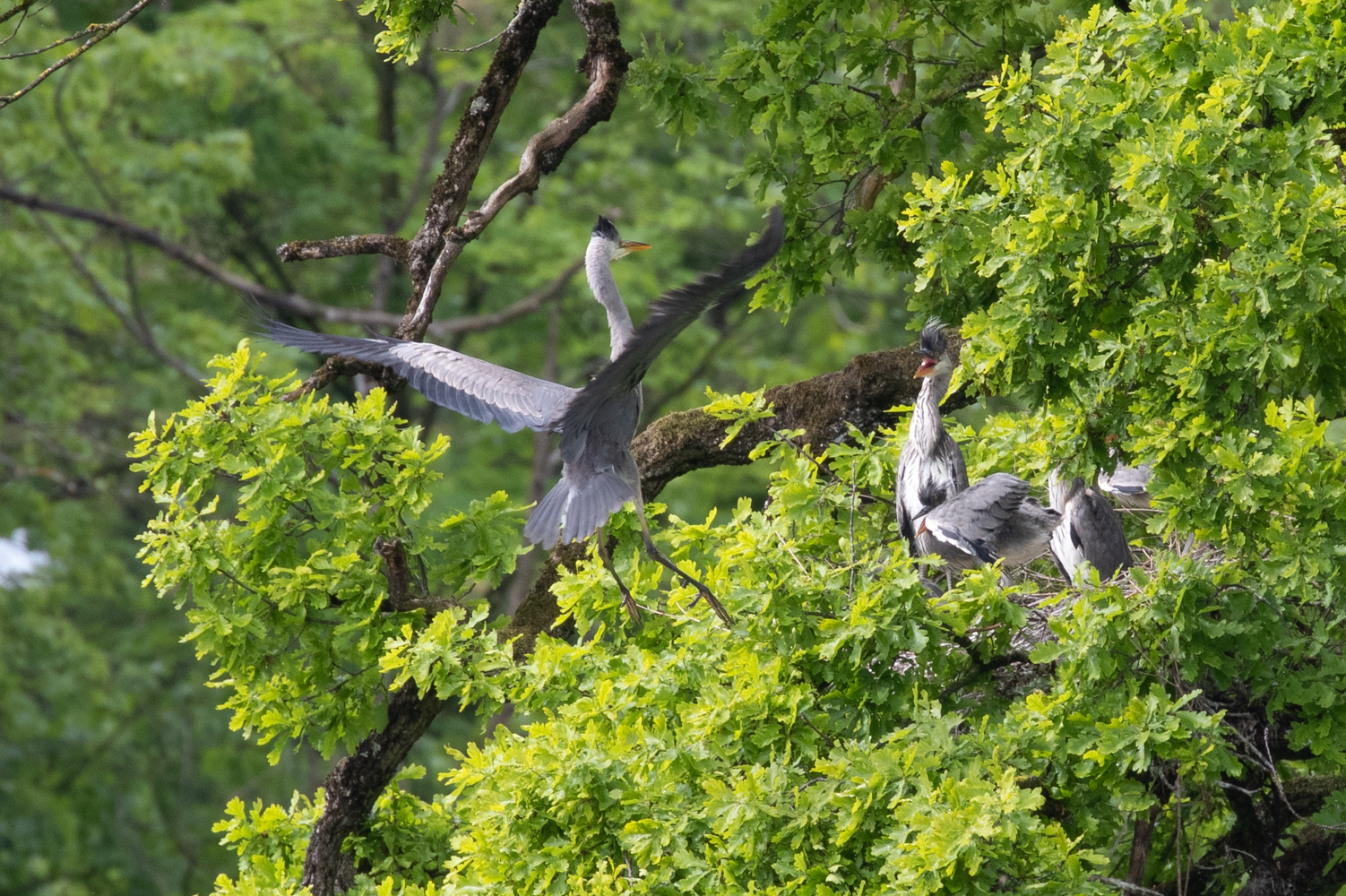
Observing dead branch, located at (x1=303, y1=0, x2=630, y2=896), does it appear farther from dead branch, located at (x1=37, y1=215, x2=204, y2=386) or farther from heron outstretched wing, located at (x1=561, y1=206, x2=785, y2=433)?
dead branch, located at (x1=37, y1=215, x2=204, y2=386)

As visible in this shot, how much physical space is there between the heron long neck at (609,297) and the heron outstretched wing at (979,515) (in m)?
1.39

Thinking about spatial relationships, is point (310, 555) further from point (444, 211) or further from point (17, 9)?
point (17, 9)

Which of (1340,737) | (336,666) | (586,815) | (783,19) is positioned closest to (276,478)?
(336,666)

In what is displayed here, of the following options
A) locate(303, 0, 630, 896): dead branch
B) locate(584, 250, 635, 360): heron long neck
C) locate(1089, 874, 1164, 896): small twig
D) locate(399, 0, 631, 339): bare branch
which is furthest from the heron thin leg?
locate(1089, 874, 1164, 896): small twig

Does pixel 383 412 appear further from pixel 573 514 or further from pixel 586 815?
pixel 586 815

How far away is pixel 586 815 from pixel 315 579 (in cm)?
139

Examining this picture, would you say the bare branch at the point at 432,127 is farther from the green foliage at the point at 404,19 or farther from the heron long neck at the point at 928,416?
the heron long neck at the point at 928,416

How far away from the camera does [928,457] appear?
5.77 metres

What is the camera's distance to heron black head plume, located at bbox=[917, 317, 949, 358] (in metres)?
5.93

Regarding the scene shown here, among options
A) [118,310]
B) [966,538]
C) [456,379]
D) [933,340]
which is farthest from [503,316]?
[966,538]

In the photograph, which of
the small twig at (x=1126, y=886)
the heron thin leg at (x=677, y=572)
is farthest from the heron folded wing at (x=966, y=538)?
the small twig at (x=1126, y=886)

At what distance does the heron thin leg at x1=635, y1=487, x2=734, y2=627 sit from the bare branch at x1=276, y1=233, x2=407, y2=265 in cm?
143

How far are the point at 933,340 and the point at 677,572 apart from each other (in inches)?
61.7

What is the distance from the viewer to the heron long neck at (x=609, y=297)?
5.85 m
